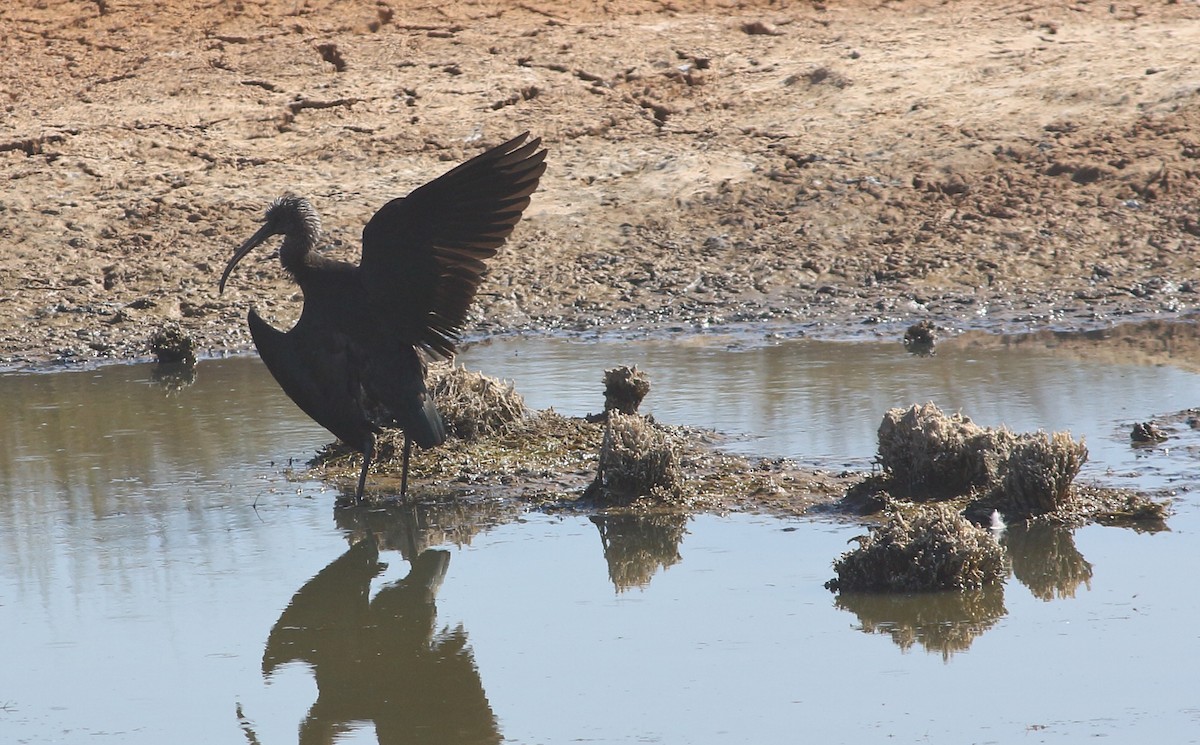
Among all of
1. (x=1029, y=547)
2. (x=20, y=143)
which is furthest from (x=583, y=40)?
(x=1029, y=547)

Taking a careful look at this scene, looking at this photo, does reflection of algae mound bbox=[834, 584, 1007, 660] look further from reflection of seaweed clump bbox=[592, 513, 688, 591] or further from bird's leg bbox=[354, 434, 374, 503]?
bird's leg bbox=[354, 434, 374, 503]

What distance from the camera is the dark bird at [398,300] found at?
721cm

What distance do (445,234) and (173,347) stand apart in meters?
4.82

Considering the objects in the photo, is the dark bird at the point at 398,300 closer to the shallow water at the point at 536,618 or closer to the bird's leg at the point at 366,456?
the bird's leg at the point at 366,456

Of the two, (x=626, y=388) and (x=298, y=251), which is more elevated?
(x=298, y=251)

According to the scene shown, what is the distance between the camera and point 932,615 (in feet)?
19.2

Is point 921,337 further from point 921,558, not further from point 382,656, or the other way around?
point 382,656

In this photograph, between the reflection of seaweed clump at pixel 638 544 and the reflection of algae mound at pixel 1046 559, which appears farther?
the reflection of seaweed clump at pixel 638 544

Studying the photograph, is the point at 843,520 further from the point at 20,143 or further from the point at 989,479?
the point at 20,143

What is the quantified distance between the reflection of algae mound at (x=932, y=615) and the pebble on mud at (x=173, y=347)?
6.67 meters

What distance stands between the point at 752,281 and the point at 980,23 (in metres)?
5.18

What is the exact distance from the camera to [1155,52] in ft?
51.8

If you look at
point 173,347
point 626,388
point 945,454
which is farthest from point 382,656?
point 173,347

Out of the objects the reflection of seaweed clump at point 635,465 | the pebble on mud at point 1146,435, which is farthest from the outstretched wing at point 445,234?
the pebble on mud at point 1146,435
